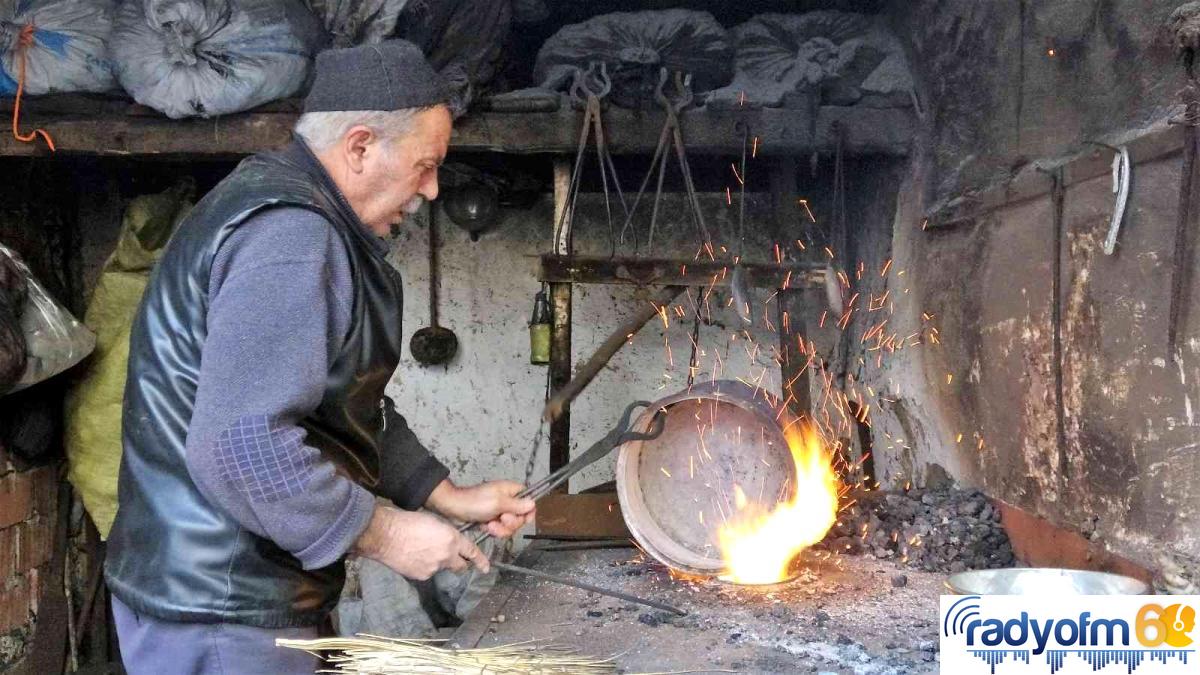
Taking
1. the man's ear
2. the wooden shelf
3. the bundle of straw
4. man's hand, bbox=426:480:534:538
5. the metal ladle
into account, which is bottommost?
the bundle of straw

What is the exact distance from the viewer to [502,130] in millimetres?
4234

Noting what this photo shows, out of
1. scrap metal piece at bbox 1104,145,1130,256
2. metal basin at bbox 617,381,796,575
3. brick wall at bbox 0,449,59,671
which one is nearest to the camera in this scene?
scrap metal piece at bbox 1104,145,1130,256

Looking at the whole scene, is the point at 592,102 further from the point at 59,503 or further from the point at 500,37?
the point at 59,503

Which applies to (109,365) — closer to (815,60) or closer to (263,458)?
(815,60)

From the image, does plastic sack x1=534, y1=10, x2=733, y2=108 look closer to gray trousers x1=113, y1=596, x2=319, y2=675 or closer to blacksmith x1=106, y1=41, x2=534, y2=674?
blacksmith x1=106, y1=41, x2=534, y2=674

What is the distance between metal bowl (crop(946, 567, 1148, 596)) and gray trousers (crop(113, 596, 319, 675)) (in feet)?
4.72

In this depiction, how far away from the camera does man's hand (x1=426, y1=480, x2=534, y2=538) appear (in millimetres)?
2643

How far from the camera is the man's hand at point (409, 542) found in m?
2.01

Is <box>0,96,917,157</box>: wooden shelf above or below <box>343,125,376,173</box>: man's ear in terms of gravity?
above

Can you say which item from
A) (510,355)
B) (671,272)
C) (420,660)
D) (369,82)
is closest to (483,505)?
(420,660)

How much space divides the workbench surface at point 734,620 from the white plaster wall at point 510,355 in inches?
79.8

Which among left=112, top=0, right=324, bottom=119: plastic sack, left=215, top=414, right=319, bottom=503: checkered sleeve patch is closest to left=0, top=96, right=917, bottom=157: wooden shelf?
left=112, top=0, right=324, bottom=119: plastic sack

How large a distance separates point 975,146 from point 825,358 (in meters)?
1.88

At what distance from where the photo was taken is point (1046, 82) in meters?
3.13
